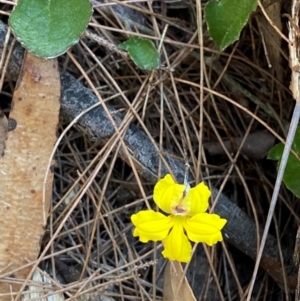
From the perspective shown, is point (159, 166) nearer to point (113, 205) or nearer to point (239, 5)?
point (113, 205)

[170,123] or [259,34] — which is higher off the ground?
[259,34]

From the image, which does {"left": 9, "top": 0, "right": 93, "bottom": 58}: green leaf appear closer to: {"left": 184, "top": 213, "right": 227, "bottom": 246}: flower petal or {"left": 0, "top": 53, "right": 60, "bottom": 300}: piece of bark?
{"left": 0, "top": 53, "right": 60, "bottom": 300}: piece of bark

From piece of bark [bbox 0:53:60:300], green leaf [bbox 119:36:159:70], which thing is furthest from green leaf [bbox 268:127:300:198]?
piece of bark [bbox 0:53:60:300]

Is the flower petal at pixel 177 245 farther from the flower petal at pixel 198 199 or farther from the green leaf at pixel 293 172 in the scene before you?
the green leaf at pixel 293 172

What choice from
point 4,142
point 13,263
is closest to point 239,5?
point 4,142

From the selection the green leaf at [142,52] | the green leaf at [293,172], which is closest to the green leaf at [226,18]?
the green leaf at [142,52]

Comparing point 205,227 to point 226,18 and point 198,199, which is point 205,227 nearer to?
point 198,199
